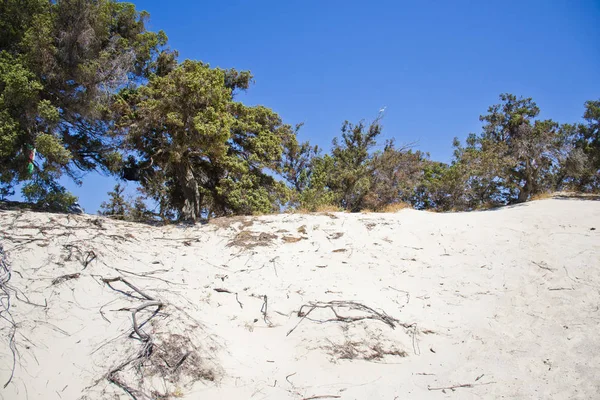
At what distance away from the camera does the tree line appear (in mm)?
8867

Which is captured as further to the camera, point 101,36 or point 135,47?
point 135,47

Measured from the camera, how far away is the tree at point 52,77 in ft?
27.1

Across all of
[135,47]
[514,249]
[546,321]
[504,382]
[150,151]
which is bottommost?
[504,382]

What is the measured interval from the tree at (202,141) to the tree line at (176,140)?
0.04 meters

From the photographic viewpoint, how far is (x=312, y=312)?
217 inches

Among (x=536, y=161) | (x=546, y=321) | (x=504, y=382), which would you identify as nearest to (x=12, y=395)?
(x=504, y=382)

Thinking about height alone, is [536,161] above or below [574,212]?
above

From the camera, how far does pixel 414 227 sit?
905 cm

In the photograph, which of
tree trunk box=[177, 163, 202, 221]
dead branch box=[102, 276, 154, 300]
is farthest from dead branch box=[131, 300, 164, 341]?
tree trunk box=[177, 163, 202, 221]

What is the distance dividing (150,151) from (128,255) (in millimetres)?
5682

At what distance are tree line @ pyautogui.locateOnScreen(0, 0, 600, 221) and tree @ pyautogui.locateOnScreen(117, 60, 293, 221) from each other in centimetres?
4

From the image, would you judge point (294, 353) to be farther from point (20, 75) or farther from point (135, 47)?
point (135, 47)

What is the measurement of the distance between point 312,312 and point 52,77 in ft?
30.4

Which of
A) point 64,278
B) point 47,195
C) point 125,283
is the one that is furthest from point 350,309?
point 47,195
